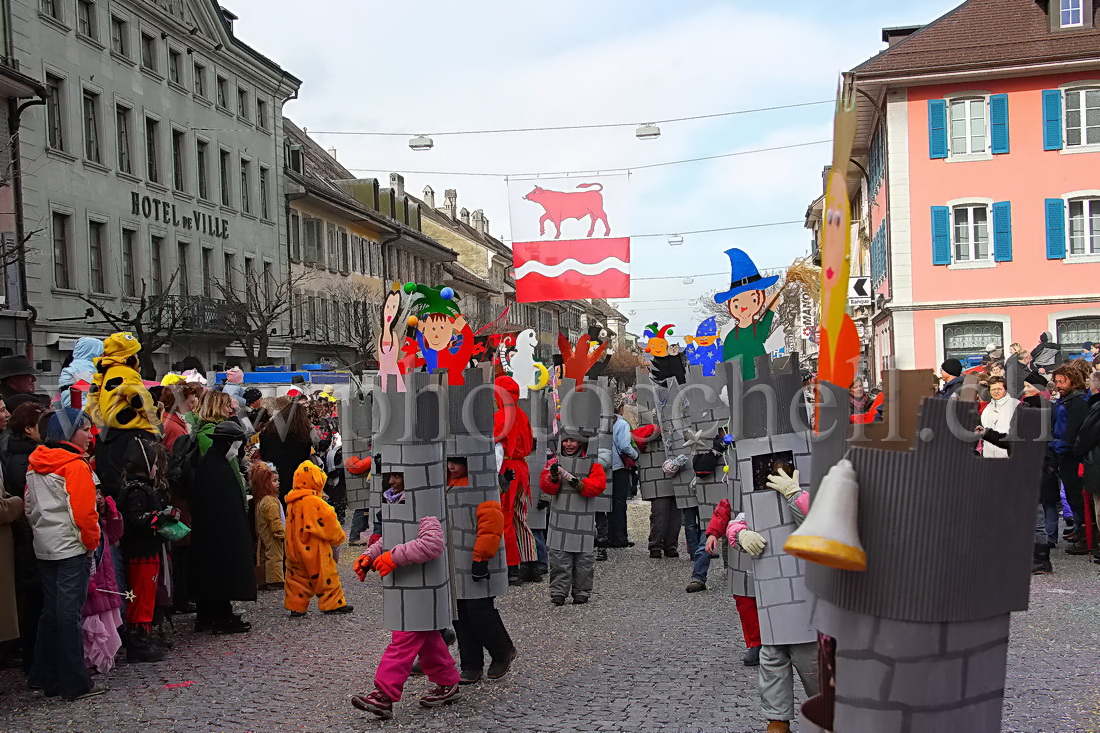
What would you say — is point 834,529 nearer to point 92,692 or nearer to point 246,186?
point 92,692

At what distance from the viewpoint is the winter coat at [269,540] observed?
10422mm

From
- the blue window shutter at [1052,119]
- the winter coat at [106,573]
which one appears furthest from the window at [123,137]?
the winter coat at [106,573]

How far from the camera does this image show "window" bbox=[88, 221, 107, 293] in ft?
94.6

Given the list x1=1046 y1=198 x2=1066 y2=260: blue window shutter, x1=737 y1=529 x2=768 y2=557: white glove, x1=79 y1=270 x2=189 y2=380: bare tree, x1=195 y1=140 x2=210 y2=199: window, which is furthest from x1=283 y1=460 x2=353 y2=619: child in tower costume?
x1=195 y1=140 x2=210 y2=199: window

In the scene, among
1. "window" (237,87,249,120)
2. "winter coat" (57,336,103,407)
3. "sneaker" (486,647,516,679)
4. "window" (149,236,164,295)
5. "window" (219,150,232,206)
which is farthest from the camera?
"window" (237,87,249,120)

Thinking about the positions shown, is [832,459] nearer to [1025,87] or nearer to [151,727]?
[151,727]

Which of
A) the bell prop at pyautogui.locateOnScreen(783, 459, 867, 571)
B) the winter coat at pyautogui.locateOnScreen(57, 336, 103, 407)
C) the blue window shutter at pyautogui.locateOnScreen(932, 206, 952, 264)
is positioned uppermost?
the blue window shutter at pyautogui.locateOnScreen(932, 206, 952, 264)

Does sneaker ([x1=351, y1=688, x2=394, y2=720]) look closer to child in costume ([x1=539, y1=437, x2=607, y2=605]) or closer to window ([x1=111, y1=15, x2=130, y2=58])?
child in costume ([x1=539, y1=437, x2=607, y2=605])

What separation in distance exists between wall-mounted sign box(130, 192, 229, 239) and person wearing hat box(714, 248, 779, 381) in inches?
1050

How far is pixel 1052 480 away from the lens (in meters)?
10.8

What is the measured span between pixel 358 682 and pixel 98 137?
25.5m

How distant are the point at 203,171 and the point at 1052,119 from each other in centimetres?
2365

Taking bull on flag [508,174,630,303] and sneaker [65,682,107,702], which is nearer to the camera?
sneaker [65,682,107,702]

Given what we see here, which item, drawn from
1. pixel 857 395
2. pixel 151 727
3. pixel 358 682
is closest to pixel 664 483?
pixel 857 395
